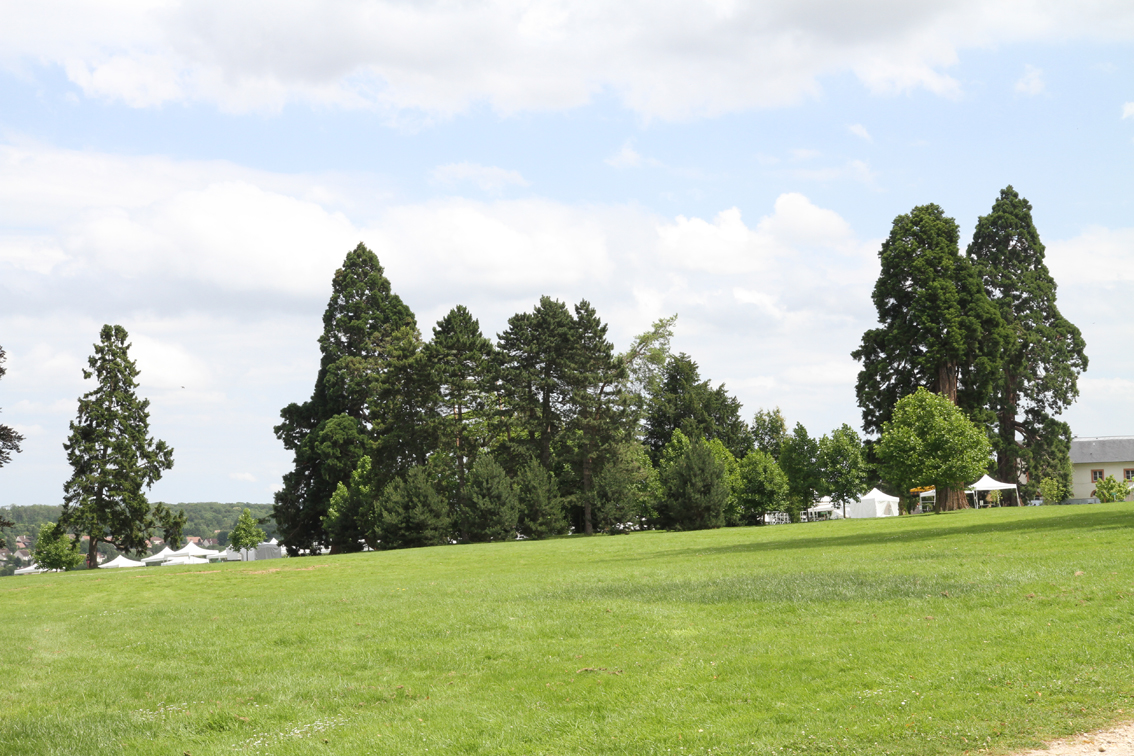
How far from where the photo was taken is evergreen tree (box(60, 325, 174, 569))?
55000 mm

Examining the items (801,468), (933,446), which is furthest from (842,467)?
(933,446)

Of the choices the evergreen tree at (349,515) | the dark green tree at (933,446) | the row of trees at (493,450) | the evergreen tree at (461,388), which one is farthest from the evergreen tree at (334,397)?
the dark green tree at (933,446)

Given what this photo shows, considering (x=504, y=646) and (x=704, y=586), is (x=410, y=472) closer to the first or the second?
(x=704, y=586)

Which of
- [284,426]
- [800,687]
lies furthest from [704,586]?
[284,426]

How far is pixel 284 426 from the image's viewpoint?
71438 millimetres

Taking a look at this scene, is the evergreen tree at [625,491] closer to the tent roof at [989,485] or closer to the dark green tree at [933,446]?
the dark green tree at [933,446]

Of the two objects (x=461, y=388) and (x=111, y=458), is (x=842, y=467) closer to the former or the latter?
(x=461, y=388)

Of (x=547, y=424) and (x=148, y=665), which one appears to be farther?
(x=547, y=424)

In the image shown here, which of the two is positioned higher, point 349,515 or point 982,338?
point 982,338

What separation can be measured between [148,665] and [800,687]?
997cm

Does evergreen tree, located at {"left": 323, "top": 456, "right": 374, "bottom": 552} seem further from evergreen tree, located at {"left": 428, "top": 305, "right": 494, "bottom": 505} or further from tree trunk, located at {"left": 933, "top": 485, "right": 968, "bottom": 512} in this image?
tree trunk, located at {"left": 933, "top": 485, "right": 968, "bottom": 512}

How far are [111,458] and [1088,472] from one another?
8885 cm

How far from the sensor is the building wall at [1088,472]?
9049 cm

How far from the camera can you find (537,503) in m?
56.6
